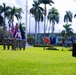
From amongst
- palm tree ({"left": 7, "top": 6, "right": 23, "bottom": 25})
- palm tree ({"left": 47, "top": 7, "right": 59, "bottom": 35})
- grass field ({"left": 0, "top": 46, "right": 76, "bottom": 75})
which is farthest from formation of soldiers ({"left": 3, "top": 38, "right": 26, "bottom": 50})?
palm tree ({"left": 47, "top": 7, "right": 59, "bottom": 35})

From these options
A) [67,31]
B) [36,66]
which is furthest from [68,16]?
[36,66]

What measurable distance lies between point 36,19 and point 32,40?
2475 cm

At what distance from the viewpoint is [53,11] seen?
119 meters

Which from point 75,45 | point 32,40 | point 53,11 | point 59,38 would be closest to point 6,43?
point 75,45

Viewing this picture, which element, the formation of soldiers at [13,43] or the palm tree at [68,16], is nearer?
the formation of soldiers at [13,43]

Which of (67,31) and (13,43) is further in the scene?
(67,31)

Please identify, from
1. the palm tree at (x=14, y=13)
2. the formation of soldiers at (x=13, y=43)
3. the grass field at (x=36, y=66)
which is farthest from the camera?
the palm tree at (x=14, y=13)

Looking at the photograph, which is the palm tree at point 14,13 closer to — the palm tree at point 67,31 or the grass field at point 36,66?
the palm tree at point 67,31

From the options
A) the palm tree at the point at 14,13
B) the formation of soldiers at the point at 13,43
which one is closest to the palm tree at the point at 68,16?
the palm tree at the point at 14,13

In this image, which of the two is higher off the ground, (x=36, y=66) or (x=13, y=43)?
(x=13, y=43)

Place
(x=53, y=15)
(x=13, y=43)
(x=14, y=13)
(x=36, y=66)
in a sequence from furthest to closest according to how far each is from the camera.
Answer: (x=53, y=15) < (x=14, y=13) < (x=13, y=43) < (x=36, y=66)

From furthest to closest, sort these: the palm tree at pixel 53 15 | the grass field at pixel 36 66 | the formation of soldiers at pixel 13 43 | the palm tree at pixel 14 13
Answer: the palm tree at pixel 53 15, the palm tree at pixel 14 13, the formation of soldiers at pixel 13 43, the grass field at pixel 36 66

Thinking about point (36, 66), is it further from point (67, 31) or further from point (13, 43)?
point (67, 31)

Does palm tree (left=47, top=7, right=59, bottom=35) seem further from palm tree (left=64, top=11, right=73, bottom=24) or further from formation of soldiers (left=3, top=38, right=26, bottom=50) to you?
formation of soldiers (left=3, top=38, right=26, bottom=50)
